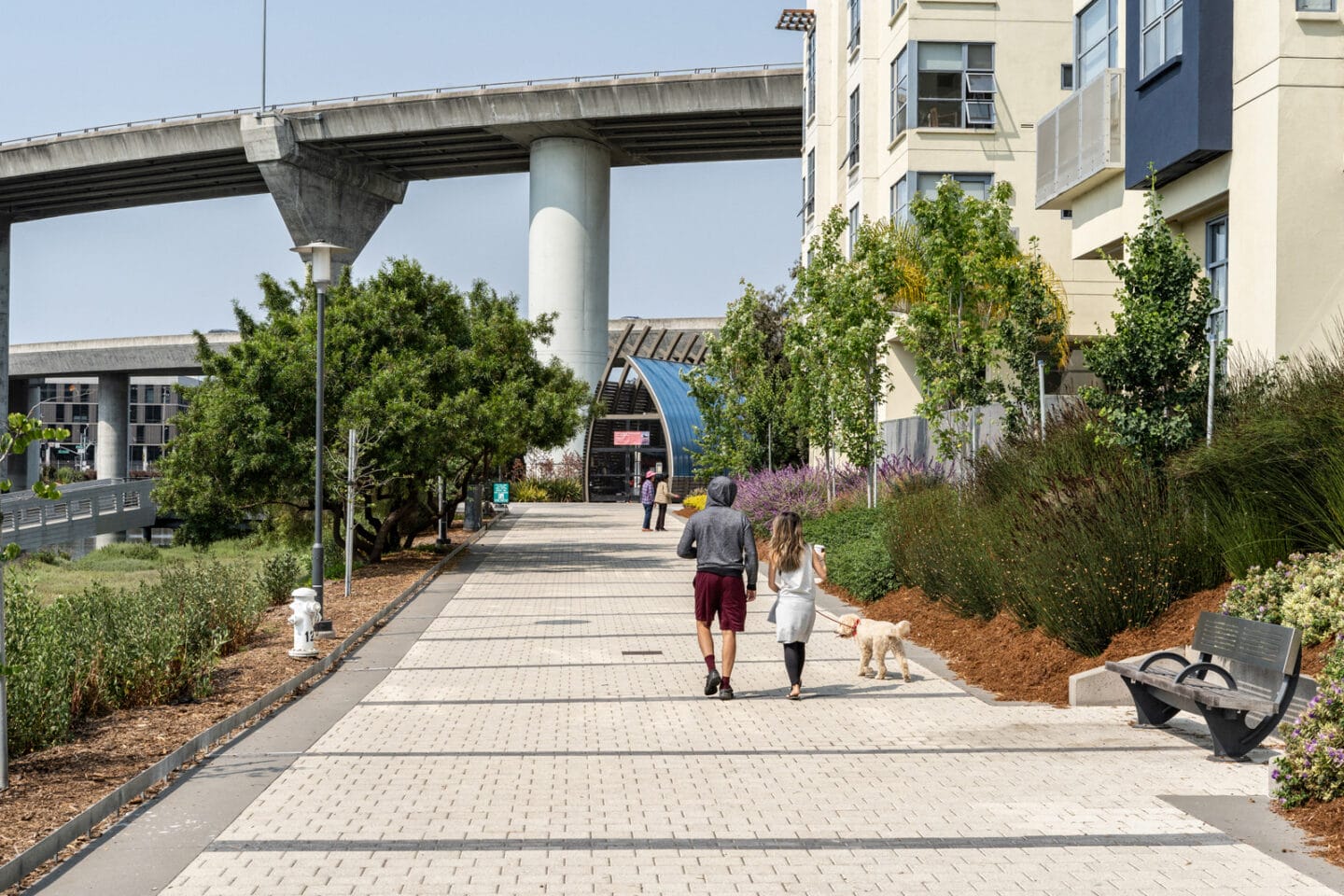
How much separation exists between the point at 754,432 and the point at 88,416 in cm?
14261

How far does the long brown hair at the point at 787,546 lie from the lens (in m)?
11.5

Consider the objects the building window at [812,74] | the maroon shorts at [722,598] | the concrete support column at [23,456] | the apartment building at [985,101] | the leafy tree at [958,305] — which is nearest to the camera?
the maroon shorts at [722,598]

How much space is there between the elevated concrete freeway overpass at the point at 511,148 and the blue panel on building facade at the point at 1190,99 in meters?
46.9

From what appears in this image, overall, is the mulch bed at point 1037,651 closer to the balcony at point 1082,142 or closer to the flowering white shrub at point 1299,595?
the flowering white shrub at point 1299,595

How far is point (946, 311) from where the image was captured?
22984 mm

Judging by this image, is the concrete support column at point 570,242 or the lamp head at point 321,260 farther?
the concrete support column at point 570,242

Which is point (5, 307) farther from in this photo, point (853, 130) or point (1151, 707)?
point (1151, 707)

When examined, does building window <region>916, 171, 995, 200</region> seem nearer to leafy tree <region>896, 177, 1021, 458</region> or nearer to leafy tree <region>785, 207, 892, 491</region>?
leafy tree <region>785, 207, 892, 491</region>

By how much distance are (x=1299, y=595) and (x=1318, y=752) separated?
112 inches

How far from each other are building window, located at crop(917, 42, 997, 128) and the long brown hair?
21.5 metres

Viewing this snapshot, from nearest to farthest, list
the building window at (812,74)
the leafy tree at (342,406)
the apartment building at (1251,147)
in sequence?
the apartment building at (1251,147), the leafy tree at (342,406), the building window at (812,74)

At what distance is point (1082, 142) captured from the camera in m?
20.7

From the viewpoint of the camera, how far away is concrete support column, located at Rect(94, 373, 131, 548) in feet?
298

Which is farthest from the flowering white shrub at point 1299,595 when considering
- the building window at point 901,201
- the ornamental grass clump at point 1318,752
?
the building window at point 901,201
